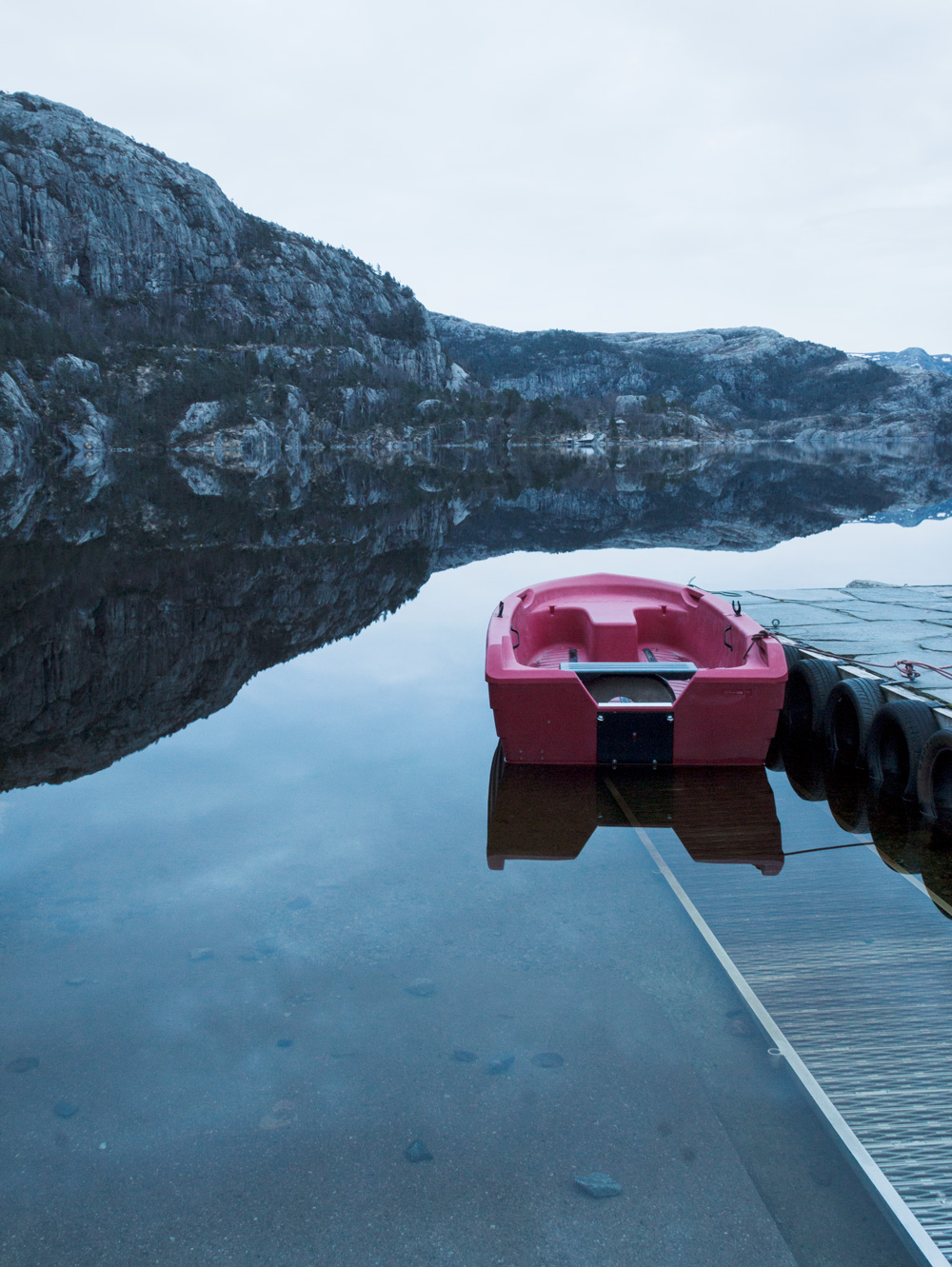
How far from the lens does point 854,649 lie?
9516mm

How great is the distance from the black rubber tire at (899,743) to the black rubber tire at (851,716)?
0.18m

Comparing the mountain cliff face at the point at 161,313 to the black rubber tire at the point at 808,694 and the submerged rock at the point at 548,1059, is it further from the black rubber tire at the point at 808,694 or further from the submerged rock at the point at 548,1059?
the submerged rock at the point at 548,1059

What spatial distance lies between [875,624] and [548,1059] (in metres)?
8.76

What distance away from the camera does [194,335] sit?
4523 inches

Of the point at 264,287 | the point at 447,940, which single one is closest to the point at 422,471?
the point at 447,940

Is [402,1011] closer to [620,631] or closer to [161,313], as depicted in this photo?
[620,631]

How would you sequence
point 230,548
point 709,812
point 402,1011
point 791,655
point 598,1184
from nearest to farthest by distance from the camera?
point 598,1184 → point 402,1011 → point 709,812 → point 791,655 → point 230,548

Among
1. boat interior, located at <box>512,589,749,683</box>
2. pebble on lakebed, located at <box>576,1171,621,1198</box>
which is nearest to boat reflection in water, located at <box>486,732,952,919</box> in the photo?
boat interior, located at <box>512,589,749,683</box>

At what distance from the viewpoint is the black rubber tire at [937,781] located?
632cm

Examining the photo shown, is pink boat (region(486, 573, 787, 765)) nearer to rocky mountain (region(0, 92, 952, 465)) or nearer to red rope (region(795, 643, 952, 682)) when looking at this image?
red rope (region(795, 643, 952, 682))

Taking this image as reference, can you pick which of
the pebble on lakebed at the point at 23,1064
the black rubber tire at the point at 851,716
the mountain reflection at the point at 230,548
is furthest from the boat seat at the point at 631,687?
the pebble on lakebed at the point at 23,1064


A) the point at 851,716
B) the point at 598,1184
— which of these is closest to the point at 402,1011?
the point at 598,1184

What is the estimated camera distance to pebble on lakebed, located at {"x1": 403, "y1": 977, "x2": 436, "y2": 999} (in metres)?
4.47

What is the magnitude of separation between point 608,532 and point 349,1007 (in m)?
25.4
